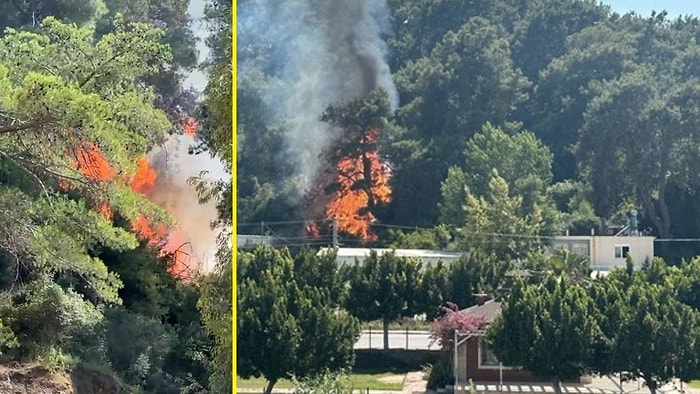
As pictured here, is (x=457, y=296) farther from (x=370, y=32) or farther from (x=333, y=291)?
(x=370, y=32)

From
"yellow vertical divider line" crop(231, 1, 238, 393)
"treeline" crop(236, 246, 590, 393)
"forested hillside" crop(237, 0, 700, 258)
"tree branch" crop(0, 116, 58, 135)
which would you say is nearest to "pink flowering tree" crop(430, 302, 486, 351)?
"treeline" crop(236, 246, 590, 393)

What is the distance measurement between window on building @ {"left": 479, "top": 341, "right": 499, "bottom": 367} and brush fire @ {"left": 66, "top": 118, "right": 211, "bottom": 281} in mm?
1602

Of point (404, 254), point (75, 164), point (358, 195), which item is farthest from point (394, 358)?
point (75, 164)

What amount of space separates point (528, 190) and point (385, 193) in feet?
1.96

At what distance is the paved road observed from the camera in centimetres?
430

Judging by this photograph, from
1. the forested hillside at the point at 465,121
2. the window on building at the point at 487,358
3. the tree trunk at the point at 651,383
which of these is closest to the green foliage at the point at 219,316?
the forested hillside at the point at 465,121

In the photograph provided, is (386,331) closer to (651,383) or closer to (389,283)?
(389,283)

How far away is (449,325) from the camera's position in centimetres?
433

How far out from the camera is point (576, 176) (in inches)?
167

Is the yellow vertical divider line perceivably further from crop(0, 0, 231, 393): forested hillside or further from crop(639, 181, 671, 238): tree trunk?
crop(639, 181, 671, 238): tree trunk

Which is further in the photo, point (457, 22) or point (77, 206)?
point (77, 206)

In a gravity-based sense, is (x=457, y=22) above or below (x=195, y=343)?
Answer: above

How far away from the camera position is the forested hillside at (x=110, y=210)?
15.2 ft

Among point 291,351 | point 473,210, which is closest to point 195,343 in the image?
point 291,351
